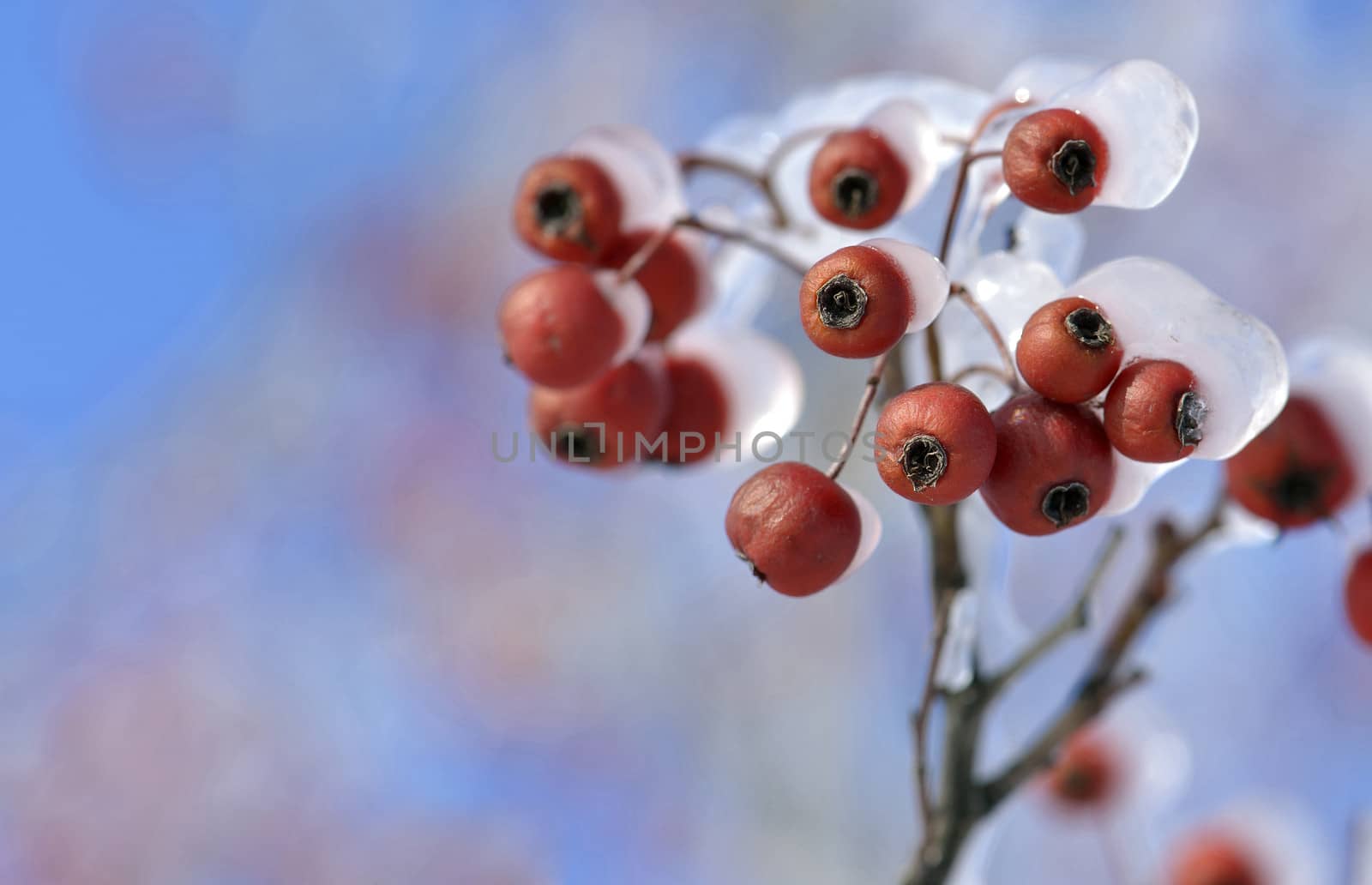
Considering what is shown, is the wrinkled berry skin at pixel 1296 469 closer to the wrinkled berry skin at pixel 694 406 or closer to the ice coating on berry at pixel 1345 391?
the ice coating on berry at pixel 1345 391

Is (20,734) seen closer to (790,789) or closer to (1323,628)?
(790,789)

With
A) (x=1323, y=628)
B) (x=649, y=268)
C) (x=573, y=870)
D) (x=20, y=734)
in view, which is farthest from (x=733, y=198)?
A: (x=20, y=734)

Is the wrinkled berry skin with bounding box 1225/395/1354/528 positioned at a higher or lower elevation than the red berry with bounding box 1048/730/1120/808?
higher

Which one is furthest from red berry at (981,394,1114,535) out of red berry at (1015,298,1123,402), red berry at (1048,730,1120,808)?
red berry at (1048,730,1120,808)

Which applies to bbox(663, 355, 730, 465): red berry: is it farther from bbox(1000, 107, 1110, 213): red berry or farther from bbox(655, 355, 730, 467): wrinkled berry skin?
bbox(1000, 107, 1110, 213): red berry

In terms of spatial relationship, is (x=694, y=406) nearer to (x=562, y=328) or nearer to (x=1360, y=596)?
(x=562, y=328)

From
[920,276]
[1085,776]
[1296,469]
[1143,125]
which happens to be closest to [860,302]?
[920,276]
